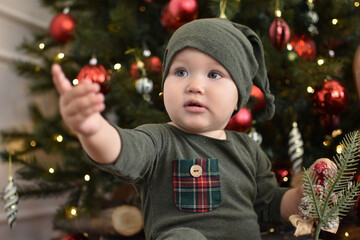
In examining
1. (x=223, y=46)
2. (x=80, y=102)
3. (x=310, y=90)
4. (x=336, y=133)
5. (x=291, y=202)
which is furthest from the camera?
(x=336, y=133)

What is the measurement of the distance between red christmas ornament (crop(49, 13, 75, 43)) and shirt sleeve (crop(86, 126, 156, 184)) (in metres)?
0.84

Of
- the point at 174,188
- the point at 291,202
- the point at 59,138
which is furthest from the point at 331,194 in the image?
the point at 59,138

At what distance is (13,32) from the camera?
61.3 inches

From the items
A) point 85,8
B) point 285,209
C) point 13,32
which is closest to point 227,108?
point 285,209

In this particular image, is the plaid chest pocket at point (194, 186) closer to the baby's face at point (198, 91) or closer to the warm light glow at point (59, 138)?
the baby's face at point (198, 91)

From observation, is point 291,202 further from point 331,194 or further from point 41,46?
point 41,46

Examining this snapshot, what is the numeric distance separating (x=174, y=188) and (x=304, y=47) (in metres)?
0.77

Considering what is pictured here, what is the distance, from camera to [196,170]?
72 centimetres

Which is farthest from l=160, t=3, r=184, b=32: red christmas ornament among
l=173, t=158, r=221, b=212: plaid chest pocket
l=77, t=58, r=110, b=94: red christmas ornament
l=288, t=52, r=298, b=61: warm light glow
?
l=173, t=158, r=221, b=212: plaid chest pocket

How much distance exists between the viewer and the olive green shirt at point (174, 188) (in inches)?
28.0

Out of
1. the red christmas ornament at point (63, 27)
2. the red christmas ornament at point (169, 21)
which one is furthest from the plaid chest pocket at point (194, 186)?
the red christmas ornament at point (63, 27)

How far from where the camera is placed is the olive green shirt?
711mm

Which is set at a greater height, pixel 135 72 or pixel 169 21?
pixel 169 21

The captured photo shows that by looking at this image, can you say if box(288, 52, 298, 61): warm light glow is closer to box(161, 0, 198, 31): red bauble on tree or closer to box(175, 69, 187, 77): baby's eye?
→ box(161, 0, 198, 31): red bauble on tree
